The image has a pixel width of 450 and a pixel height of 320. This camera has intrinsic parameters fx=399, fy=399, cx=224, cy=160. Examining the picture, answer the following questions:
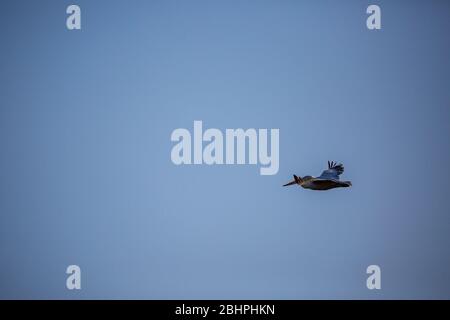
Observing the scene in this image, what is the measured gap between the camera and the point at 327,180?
2.70 meters

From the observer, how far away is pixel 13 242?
285 centimetres

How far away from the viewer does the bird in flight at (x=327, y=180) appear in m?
2.70

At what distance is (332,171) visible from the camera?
2799 mm

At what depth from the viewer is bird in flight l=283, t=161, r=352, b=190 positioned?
2.70 meters

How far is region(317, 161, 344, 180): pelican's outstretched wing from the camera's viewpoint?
9.08 feet

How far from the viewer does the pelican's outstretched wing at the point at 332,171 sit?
9.08 ft

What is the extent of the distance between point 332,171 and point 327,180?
130 mm

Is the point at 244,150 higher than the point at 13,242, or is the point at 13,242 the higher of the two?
the point at 244,150
